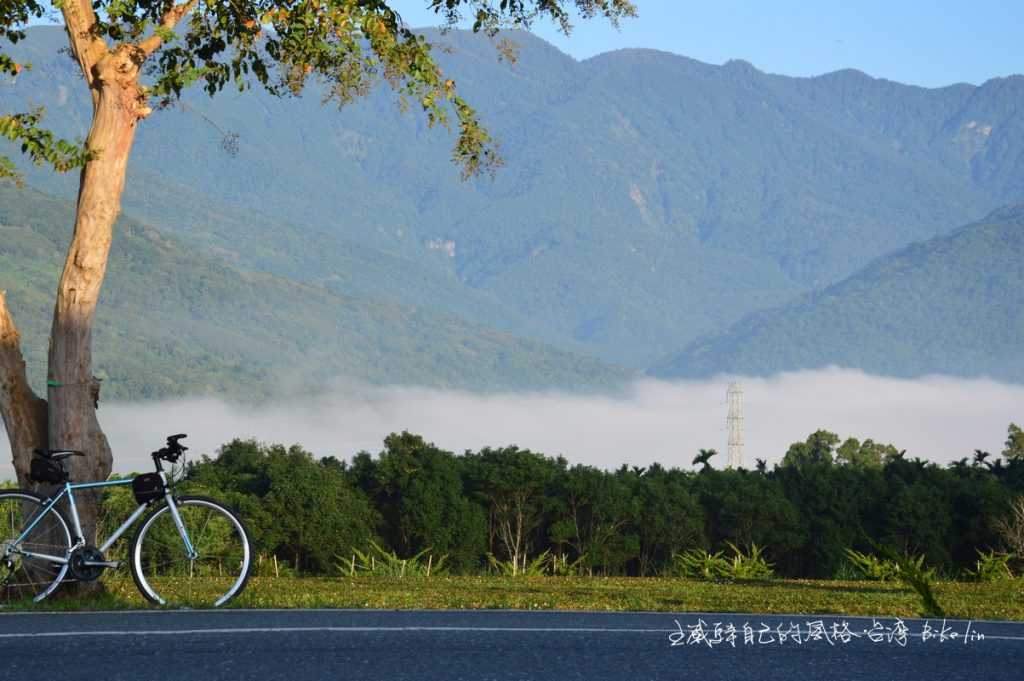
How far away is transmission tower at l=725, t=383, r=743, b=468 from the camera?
127031 mm

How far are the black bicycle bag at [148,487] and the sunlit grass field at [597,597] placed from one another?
2.52ft

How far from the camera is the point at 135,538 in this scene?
35.5 ft

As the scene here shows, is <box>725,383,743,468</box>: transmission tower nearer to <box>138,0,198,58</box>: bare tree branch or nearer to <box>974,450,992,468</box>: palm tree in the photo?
<box>974,450,992,468</box>: palm tree

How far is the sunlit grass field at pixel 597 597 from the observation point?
11.4 metres

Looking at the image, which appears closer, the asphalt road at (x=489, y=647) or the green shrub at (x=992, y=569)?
the asphalt road at (x=489, y=647)

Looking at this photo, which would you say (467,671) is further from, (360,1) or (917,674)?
(360,1)

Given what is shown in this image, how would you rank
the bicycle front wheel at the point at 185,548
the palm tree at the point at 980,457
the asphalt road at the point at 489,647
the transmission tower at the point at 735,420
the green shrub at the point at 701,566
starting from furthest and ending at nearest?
the transmission tower at the point at 735,420, the palm tree at the point at 980,457, the green shrub at the point at 701,566, the bicycle front wheel at the point at 185,548, the asphalt road at the point at 489,647

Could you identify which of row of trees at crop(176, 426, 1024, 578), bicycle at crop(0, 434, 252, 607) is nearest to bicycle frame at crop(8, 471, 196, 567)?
bicycle at crop(0, 434, 252, 607)

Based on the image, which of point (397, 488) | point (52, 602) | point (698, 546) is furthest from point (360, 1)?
point (698, 546)

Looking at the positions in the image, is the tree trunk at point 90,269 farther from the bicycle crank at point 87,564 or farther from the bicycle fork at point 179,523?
the bicycle fork at point 179,523

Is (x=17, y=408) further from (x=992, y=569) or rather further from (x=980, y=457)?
(x=980, y=457)

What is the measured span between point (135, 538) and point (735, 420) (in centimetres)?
12041

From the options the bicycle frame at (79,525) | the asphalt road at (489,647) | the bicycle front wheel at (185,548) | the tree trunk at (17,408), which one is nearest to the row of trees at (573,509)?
the tree trunk at (17,408)

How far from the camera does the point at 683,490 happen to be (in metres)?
28.4
